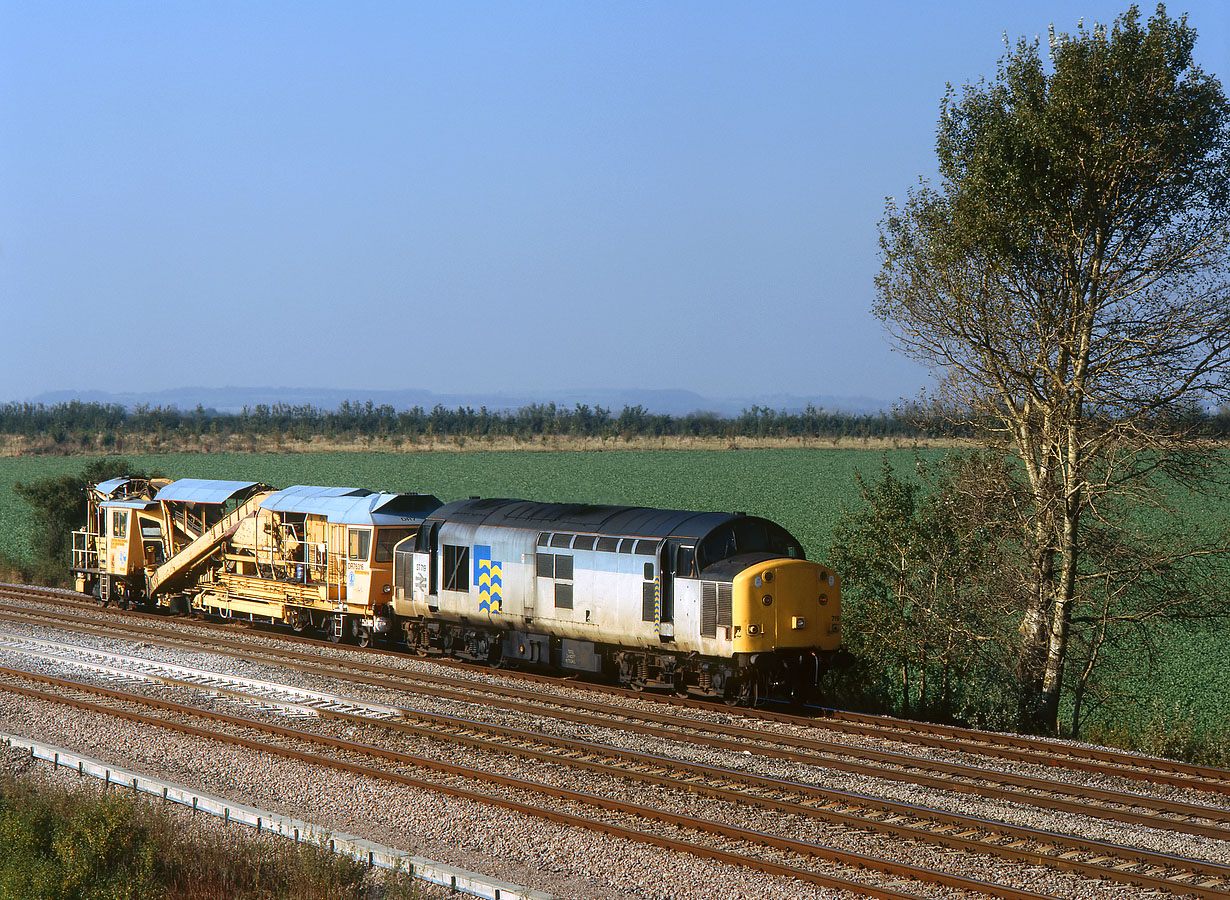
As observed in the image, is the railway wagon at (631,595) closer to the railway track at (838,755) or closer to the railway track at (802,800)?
the railway track at (838,755)

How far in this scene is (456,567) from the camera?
2520 centimetres

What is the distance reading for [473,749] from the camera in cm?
1730

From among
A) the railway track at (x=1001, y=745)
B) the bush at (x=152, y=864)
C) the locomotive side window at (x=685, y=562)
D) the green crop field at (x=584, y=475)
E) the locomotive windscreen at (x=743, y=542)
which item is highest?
the locomotive windscreen at (x=743, y=542)

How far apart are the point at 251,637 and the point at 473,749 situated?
1415 centimetres

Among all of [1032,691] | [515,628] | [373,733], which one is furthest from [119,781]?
[1032,691]

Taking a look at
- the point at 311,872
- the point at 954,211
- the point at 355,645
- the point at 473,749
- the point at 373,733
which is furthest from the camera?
the point at 355,645

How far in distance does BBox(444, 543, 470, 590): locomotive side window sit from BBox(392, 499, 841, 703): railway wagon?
28 millimetres

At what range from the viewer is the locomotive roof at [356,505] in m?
27.6

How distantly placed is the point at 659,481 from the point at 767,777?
67.9m

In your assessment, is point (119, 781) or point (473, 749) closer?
point (119, 781)

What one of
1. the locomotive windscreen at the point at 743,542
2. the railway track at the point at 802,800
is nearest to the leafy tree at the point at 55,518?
the railway track at the point at 802,800

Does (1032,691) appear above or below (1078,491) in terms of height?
below

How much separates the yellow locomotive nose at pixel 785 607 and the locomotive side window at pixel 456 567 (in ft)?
24.3

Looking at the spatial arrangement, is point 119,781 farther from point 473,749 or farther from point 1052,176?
point 1052,176
